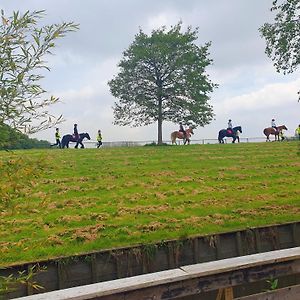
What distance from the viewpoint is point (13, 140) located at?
113 inches

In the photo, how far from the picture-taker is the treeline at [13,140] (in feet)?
9.22

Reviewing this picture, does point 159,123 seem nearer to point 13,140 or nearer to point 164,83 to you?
point 164,83

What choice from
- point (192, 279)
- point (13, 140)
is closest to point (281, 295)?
point (192, 279)

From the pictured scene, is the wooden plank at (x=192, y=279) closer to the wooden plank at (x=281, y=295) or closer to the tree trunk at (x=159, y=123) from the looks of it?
the wooden plank at (x=281, y=295)

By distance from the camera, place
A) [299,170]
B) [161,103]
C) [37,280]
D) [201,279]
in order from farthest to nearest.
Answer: [161,103], [299,170], [37,280], [201,279]

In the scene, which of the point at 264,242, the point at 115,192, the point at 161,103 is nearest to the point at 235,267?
the point at 264,242

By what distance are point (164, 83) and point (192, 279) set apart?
114 ft

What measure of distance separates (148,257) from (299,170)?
10857mm

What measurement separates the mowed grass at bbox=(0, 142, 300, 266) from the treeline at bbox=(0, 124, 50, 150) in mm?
84

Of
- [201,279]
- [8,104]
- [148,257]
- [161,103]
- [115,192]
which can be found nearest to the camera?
[201,279]

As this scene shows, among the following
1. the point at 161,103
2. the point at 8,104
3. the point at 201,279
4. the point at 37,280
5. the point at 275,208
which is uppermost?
the point at 161,103

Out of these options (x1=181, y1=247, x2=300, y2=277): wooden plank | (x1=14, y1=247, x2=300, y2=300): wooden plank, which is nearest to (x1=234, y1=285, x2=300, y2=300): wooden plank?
(x1=14, y1=247, x2=300, y2=300): wooden plank

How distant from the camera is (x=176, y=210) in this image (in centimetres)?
1085

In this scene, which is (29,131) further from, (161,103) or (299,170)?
(161,103)
